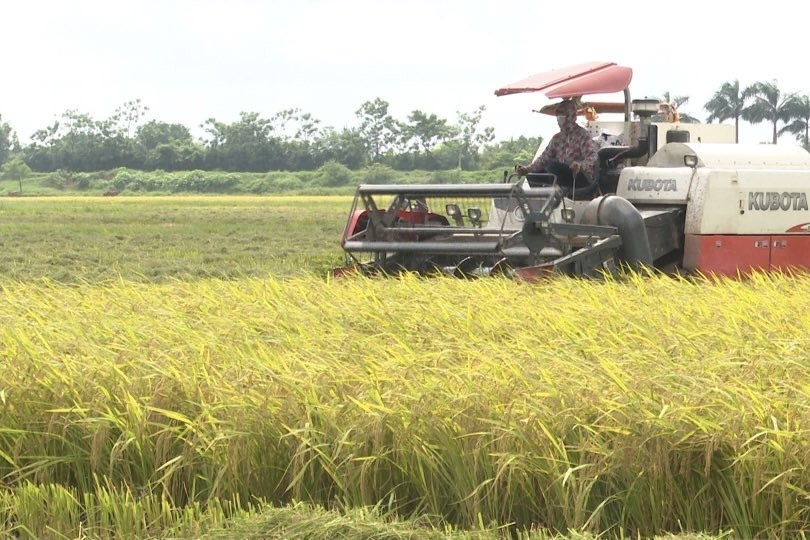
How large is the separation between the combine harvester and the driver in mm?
119

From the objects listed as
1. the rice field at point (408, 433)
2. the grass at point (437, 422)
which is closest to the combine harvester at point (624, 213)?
the grass at point (437, 422)

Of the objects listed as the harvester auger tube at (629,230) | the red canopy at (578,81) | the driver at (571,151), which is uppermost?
the red canopy at (578,81)

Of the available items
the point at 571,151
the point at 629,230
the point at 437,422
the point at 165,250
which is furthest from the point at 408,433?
the point at 165,250

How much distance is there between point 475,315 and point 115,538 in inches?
119

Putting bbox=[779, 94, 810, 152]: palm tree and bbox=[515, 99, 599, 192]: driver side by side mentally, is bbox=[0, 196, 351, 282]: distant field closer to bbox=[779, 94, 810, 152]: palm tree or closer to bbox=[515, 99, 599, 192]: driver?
bbox=[515, 99, 599, 192]: driver

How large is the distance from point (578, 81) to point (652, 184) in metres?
1.00

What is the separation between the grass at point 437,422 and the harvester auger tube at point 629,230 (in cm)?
286

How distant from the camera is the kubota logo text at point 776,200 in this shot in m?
9.83

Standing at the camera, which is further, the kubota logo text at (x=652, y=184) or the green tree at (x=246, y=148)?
the green tree at (x=246, y=148)

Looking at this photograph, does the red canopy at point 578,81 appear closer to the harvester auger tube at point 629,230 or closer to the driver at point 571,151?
the driver at point 571,151

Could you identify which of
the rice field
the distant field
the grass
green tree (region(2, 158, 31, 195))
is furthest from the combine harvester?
green tree (region(2, 158, 31, 195))

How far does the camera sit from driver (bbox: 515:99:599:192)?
405 inches

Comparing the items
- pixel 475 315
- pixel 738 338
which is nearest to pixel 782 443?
pixel 738 338

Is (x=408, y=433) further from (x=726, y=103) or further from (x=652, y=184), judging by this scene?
(x=726, y=103)
